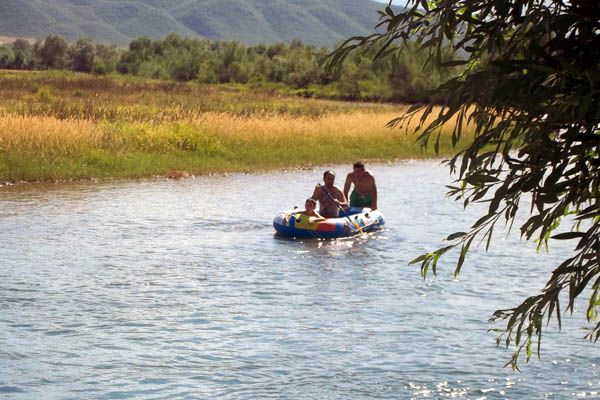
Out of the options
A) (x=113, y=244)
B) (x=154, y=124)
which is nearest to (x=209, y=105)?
(x=154, y=124)

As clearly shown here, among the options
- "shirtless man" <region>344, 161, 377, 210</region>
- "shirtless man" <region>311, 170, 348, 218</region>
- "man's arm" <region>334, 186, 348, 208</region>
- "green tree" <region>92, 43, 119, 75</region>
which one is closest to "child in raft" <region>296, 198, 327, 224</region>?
"shirtless man" <region>311, 170, 348, 218</region>

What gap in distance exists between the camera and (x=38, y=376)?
9.41 meters

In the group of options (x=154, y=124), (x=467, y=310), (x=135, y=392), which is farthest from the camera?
(x=154, y=124)

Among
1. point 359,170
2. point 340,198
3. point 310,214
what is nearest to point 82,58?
point 359,170

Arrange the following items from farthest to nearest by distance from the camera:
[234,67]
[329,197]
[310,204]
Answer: [234,67]
[329,197]
[310,204]

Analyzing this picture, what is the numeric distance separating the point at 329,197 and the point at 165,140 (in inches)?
462

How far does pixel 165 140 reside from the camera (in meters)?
28.5

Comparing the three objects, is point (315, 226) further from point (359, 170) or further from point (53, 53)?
point (53, 53)

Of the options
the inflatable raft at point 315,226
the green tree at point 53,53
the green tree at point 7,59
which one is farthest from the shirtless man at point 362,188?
the green tree at point 53,53

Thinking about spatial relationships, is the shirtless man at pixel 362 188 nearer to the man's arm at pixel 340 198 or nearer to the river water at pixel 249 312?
the man's arm at pixel 340 198

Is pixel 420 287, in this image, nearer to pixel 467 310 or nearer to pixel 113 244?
pixel 467 310

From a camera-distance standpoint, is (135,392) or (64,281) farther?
(64,281)

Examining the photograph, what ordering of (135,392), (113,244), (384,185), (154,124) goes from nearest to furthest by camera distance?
(135,392), (113,244), (384,185), (154,124)

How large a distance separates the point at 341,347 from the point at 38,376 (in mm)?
2910
